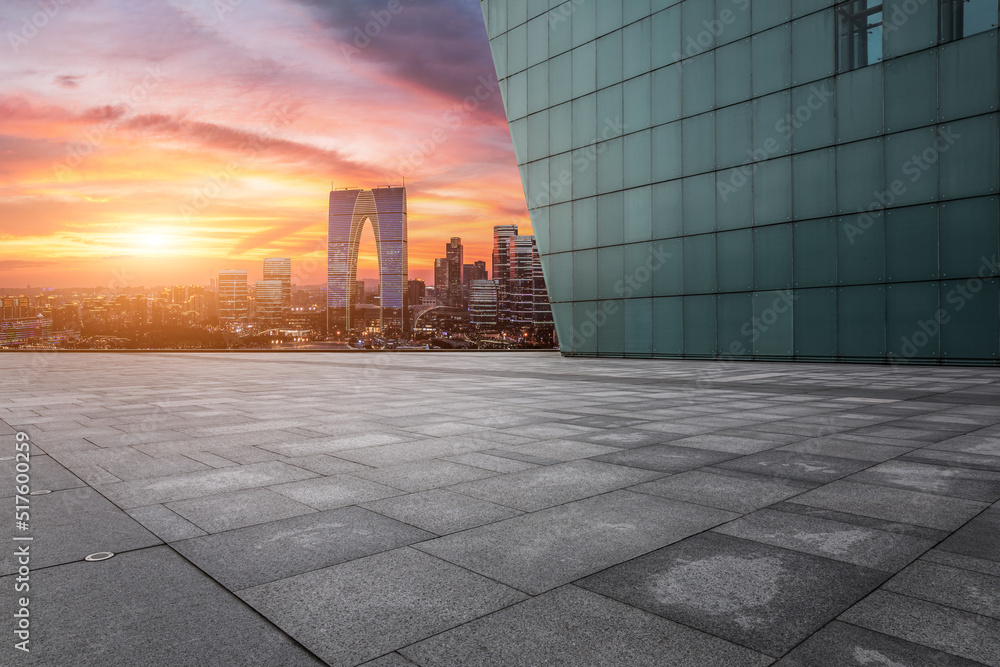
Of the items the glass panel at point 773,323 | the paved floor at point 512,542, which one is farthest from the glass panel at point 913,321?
the paved floor at point 512,542

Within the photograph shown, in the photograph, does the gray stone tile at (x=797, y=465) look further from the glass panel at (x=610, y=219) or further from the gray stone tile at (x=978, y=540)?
the glass panel at (x=610, y=219)

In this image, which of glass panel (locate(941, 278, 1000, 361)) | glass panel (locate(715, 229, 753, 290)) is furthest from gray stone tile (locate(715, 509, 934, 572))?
glass panel (locate(715, 229, 753, 290))

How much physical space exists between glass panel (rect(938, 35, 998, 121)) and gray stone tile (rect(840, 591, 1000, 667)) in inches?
913

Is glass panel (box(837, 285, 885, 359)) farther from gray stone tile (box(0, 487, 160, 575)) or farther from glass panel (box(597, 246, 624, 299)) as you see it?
gray stone tile (box(0, 487, 160, 575))

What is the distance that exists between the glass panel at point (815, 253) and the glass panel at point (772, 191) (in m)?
0.97

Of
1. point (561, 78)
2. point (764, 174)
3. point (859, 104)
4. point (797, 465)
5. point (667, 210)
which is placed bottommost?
point (797, 465)

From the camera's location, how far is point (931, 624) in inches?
131

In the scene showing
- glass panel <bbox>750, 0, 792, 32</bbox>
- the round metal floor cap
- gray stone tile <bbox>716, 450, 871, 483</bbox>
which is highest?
glass panel <bbox>750, 0, 792, 32</bbox>

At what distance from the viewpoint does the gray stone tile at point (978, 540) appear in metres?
4.35

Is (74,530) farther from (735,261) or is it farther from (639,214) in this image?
(639,214)

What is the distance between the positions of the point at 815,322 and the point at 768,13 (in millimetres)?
12487

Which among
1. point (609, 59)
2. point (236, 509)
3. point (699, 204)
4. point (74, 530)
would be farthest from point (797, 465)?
point (609, 59)

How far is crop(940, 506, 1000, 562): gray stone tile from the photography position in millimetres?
4348

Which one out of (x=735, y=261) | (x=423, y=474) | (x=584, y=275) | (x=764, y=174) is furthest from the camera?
(x=584, y=275)
